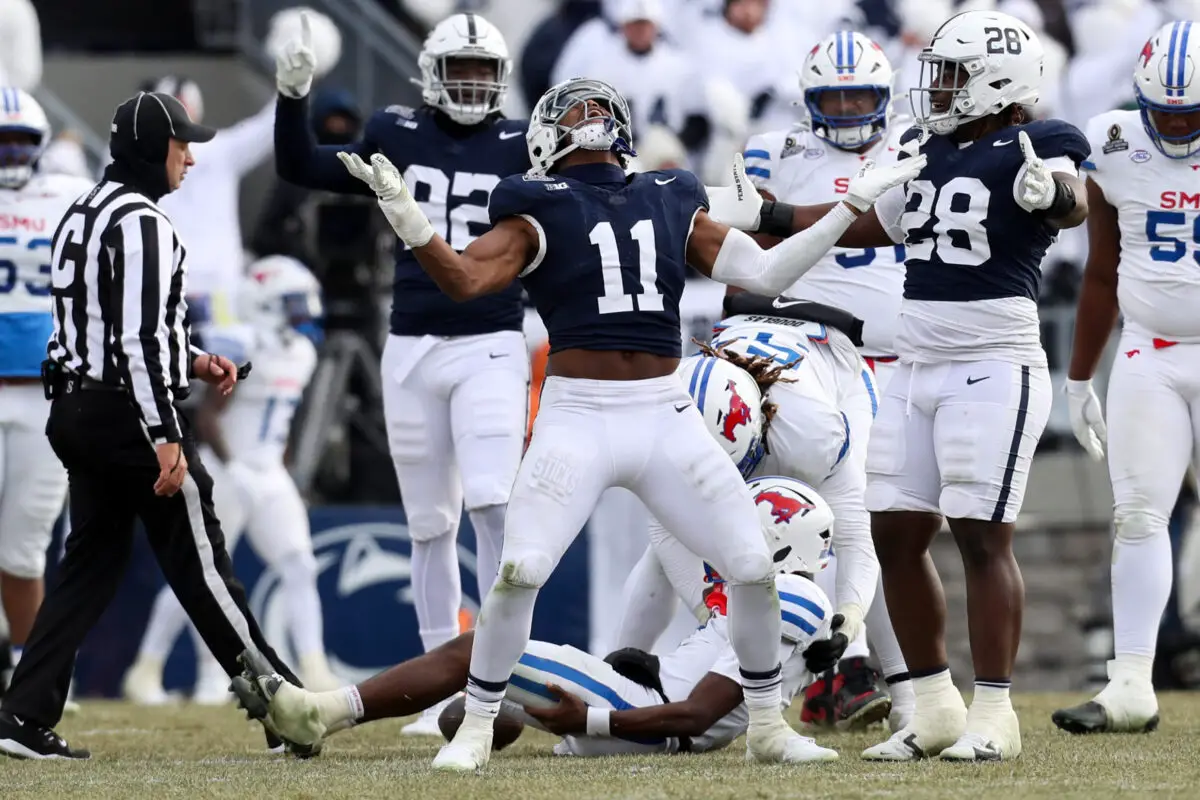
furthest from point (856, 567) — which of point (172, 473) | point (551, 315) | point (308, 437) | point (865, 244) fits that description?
point (308, 437)

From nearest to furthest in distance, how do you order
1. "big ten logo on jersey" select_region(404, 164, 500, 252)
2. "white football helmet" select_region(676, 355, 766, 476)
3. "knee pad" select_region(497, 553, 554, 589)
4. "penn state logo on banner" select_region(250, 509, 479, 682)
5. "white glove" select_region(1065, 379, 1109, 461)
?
"knee pad" select_region(497, 553, 554, 589) → "white football helmet" select_region(676, 355, 766, 476) → "big ten logo on jersey" select_region(404, 164, 500, 252) → "white glove" select_region(1065, 379, 1109, 461) → "penn state logo on banner" select_region(250, 509, 479, 682)

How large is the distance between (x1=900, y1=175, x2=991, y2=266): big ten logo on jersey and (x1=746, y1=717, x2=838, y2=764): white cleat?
1.37 metres

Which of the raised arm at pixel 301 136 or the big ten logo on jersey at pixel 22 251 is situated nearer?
the raised arm at pixel 301 136

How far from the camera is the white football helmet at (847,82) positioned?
296 inches

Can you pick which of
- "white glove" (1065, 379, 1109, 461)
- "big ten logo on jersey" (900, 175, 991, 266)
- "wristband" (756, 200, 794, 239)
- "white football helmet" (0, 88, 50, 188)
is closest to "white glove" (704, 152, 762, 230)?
"wristband" (756, 200, 794, 239)

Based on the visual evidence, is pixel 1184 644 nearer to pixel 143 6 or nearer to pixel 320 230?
pixel 320 230

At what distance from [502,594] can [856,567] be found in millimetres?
1763

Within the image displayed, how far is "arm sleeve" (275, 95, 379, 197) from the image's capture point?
730 cm

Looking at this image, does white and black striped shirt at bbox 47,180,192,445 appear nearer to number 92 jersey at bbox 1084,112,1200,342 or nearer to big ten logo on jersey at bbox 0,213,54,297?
big ten logo on jersey at bbox 0,213,54,297

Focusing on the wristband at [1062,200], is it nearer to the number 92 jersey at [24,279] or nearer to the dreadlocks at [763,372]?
the dreadlocks at [763,372]

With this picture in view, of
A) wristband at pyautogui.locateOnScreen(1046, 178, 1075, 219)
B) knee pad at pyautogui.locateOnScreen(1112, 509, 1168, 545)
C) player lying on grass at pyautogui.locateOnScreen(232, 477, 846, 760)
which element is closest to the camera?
wristband at pyautogui.locateOnScreen(1046, 178, 1075, 219)

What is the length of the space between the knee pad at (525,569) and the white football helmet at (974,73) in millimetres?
1675

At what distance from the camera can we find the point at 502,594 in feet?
18.7

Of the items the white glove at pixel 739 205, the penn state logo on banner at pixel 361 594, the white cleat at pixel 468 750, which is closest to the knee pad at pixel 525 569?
the white cleat at pixel 468 750
